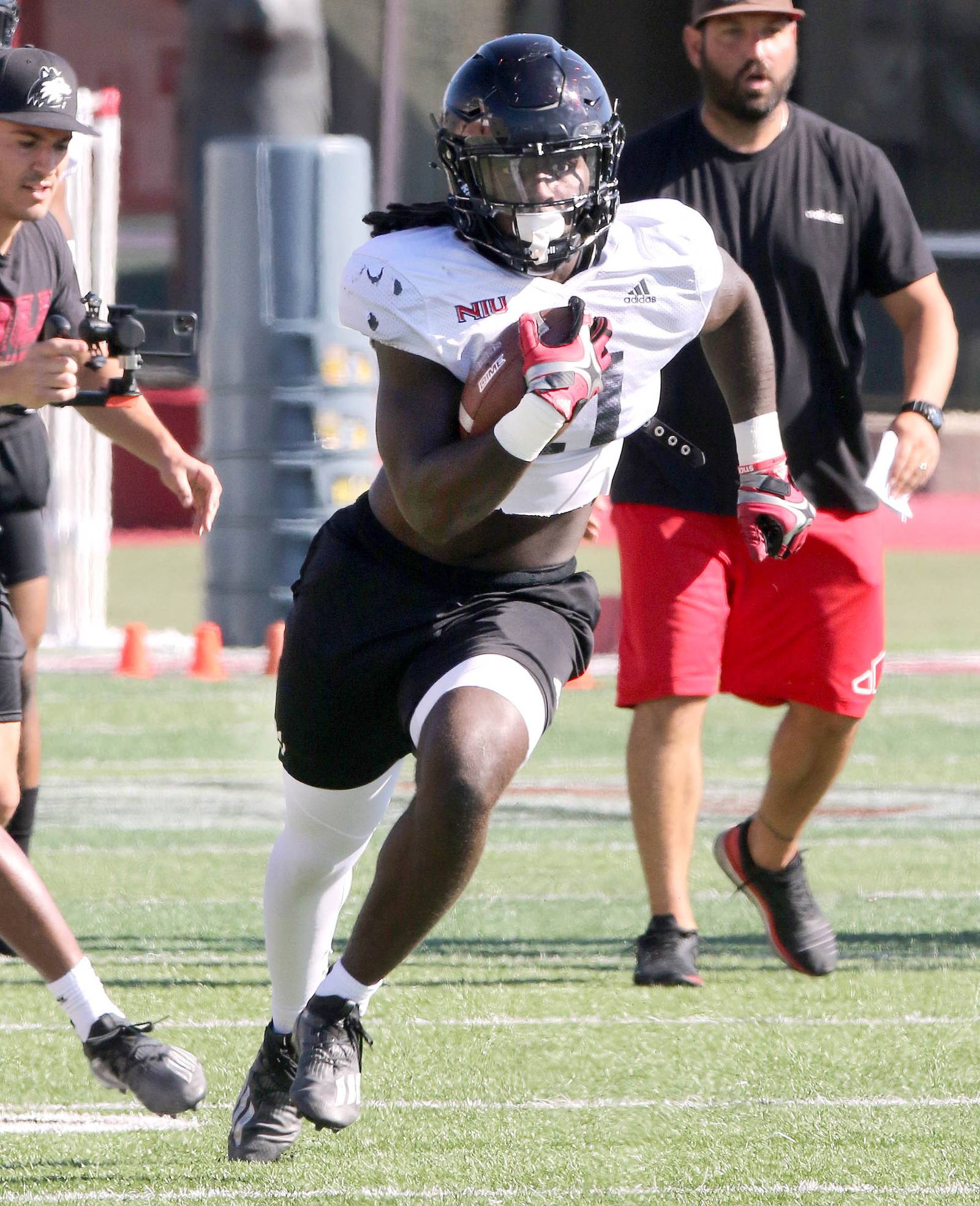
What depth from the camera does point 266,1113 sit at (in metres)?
4.06

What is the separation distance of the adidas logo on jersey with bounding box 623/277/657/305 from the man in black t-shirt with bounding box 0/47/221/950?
99cm

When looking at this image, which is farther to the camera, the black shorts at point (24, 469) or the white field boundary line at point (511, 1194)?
the black shorts at point (24, 469)

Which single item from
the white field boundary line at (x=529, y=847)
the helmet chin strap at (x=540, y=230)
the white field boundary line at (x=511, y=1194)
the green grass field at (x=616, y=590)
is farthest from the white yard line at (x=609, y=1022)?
the green grass field at (x=616, y=590)

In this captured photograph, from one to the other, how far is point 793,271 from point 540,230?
5.85 feet

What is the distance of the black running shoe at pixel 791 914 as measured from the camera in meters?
5.51

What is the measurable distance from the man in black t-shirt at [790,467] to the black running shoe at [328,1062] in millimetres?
1758

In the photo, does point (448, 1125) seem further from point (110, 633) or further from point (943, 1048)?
point (110, 633)

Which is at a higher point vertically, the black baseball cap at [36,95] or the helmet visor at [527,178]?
the helmet visor at [527,178]

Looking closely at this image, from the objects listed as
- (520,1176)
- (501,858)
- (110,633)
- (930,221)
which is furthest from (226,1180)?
(930,221)

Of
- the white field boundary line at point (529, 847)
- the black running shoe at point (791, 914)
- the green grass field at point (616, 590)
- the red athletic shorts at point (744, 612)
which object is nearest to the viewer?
the black running shoe at point (791, 914)

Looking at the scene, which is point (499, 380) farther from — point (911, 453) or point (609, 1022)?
point (911, 453)

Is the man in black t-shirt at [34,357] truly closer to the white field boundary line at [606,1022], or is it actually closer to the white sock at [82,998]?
the white sock at [82,998]

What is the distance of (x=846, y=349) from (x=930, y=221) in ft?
66.4

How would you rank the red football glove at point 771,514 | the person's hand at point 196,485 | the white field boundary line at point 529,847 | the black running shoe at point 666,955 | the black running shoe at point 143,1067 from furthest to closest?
→ the white field boundary line at point 529,847, the black running shoe at point 666,955, the person's hand at point 196,485, the red football glove at point 771,514, the black running shoe at point 143,1067
